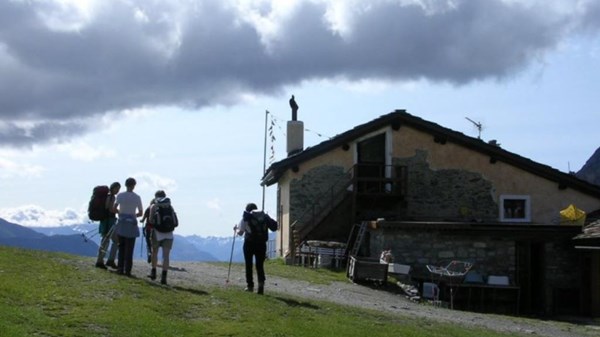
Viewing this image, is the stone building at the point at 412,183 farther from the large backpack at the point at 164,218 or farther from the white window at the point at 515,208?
the large backpack at the point at 164,218

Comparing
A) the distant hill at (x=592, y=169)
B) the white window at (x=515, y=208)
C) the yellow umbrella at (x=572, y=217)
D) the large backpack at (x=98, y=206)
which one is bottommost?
the large backpack at (x=98, y=206)

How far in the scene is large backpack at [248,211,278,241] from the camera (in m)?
17.8

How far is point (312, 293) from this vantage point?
842 inches

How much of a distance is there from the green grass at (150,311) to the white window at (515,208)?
18960 millimetres

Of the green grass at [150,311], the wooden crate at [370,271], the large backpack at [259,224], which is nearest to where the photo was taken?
the green grass at [150,311]

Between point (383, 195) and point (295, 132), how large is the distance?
7088 mm

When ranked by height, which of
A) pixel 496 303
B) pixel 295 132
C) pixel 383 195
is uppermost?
pixel 295 132

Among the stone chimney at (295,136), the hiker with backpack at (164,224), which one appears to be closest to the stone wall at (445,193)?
the stone chimney at (295,136)

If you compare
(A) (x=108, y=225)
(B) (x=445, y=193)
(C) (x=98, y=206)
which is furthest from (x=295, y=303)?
(B) (x=445, y=193)

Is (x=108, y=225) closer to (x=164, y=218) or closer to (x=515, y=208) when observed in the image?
(x=164, y=218)

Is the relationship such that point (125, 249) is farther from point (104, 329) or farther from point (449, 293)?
point (449, 293)

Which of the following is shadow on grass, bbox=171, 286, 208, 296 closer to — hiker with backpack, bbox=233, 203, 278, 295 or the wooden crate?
hiker with backpack, bbox=233, 203, 278, 295

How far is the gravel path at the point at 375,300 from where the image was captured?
63.4 ft

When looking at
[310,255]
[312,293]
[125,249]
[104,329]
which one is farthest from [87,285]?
[310,255]
